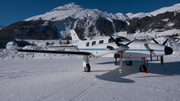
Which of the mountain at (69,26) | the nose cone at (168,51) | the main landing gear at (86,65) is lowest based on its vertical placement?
the main landing gear at (86,65)

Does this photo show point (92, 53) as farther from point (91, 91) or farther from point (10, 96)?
point (10, 96)

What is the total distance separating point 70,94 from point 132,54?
5.16 meters

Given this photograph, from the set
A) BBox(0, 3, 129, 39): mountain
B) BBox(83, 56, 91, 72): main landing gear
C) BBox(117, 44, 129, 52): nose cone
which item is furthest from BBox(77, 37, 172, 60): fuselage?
BBox(0, 3, 129, 39): mountain

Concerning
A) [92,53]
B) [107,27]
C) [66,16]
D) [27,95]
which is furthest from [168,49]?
[66,16]

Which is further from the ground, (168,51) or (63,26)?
(63,26)

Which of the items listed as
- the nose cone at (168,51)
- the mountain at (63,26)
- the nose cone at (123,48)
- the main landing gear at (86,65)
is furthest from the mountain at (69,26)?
the nose cone at (123,48)

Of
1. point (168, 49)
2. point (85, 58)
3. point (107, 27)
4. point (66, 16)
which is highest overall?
point (66, 16)

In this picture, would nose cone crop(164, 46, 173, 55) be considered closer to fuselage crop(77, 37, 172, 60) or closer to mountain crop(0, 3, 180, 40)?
fuselage crop(77, 37, 172, 60)

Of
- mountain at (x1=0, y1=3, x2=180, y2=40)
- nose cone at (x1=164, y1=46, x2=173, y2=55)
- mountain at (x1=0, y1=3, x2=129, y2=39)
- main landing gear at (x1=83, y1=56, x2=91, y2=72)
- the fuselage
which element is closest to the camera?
nose cone at (x1=164, y1=46, x2=173, y2=55)

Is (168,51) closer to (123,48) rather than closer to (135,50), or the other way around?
(135,50)

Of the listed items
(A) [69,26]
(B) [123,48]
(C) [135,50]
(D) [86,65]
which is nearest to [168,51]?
(C) [135,50]

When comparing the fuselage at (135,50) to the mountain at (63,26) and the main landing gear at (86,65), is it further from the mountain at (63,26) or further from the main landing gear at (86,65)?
the mountain at (63,26)

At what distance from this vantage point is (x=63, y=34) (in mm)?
165750

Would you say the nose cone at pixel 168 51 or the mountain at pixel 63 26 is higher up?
the mountain at pixel 63 26
